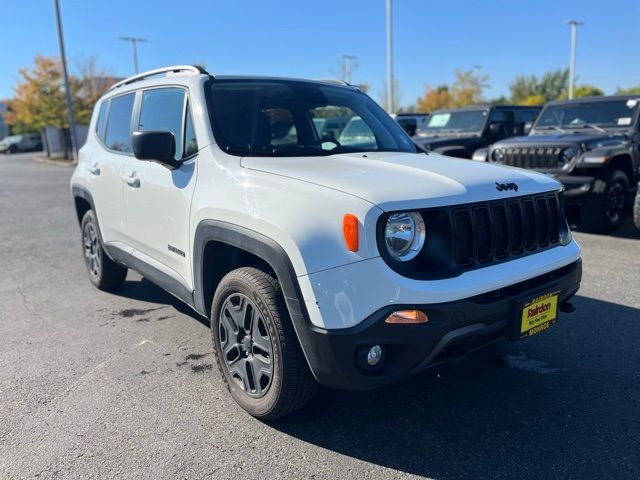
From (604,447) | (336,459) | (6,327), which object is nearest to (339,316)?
(336,459)

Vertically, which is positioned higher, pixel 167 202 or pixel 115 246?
pixel 167 202

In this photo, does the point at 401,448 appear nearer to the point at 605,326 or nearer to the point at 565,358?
the point at 565,358

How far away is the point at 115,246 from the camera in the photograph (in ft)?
15.3

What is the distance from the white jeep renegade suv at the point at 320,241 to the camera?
2.41m

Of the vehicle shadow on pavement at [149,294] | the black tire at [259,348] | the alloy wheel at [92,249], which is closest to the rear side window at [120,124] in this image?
the alloy wheel at [92,249]

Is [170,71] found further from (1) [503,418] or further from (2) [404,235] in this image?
(1) [503,418]

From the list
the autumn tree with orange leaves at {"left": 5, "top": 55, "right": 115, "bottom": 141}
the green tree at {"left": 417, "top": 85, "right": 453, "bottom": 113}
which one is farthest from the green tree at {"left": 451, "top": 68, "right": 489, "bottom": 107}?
the autumn tree with orange leaves at {"left": 5, "top": 55, "right": 115, "bottom": 141}

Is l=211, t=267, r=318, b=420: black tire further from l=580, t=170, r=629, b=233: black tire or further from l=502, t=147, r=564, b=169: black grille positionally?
l=502, t=147, r=564, b=169: black grille

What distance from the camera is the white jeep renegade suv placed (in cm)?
241

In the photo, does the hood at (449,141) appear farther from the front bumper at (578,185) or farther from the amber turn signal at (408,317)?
the amber turn signal at (408,317)

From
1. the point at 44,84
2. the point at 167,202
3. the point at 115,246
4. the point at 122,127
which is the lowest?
the point at 115,246

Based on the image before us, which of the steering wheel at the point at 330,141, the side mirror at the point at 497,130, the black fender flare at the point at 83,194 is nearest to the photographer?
the steering wheel at the point at 330,141

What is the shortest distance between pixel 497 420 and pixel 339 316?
1.22 m

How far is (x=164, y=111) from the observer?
390 centimetres
